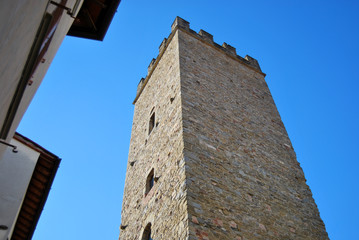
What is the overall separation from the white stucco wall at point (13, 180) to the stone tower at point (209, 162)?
2.16m

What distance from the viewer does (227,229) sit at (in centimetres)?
492

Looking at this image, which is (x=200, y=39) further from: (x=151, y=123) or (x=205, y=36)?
(x=151, y=123)

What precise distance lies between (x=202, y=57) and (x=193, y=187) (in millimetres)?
5544

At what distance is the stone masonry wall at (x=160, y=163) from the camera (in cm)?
531

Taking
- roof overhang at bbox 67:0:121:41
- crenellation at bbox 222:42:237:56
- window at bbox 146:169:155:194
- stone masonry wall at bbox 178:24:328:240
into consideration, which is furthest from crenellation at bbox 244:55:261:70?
roof overhang at bbox 67:0:121:41

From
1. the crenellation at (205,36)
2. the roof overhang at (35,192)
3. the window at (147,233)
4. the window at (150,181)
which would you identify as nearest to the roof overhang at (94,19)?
the roof overhang at (35,192)

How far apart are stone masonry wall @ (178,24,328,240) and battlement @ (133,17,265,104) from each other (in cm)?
78

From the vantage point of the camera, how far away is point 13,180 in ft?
15.4

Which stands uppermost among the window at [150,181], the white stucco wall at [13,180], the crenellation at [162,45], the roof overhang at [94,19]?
the crenellation at [162,45]

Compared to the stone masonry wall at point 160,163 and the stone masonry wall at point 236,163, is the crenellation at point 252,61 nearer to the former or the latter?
the stone masonry wall at point 236,163

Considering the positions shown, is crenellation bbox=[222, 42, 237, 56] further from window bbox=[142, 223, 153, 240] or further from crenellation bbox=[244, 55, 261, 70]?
window bbox=[142, 223, 153, 240]

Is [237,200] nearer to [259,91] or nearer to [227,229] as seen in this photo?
[227,229]

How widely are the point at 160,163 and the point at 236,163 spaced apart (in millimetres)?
1525

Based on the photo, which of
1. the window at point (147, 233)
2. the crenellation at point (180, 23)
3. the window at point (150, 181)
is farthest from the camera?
the crenellation at point (180, 23)
